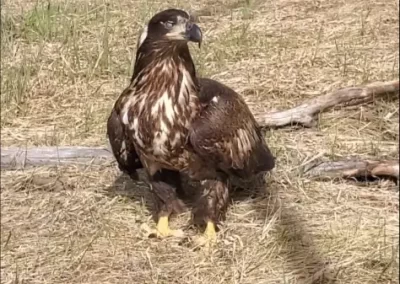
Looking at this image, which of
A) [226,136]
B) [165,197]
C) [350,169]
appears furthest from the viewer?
[350,169]

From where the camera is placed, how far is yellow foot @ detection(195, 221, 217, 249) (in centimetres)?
299

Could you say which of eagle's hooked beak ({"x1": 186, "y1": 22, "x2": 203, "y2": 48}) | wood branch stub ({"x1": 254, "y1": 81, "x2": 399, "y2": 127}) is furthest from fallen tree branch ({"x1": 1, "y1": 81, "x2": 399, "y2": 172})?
eagle's hooked beak ({"x1": 186, "y1": 22, "x2": 203, "y2": 48})

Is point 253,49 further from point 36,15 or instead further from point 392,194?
point 392,194

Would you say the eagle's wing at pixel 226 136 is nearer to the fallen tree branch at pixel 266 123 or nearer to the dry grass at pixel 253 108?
the dry grass at pixel 253 108

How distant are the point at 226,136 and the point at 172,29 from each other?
1.27 ft

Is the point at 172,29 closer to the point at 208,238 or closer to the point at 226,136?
the point at 226,136

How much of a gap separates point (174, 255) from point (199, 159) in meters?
0.34

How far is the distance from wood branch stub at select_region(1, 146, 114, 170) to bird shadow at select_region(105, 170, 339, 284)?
4.8 inches

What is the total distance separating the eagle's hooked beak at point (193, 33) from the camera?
107 inches

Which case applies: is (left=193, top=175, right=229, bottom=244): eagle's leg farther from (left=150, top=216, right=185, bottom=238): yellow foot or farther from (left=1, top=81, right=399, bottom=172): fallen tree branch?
(left=1, top=81, right=399, bottom=172): fallen tree branch

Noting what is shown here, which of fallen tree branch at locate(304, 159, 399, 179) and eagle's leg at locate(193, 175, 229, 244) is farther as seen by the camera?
fallen tree branch at locate(304, 159, 399, 179)

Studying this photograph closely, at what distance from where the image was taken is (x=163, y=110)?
2.83 m

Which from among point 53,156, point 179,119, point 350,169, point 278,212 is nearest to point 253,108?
point 350,169

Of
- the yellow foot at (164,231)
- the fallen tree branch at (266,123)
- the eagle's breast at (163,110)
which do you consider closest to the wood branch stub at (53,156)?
the fallen tree branch at (266,123)
